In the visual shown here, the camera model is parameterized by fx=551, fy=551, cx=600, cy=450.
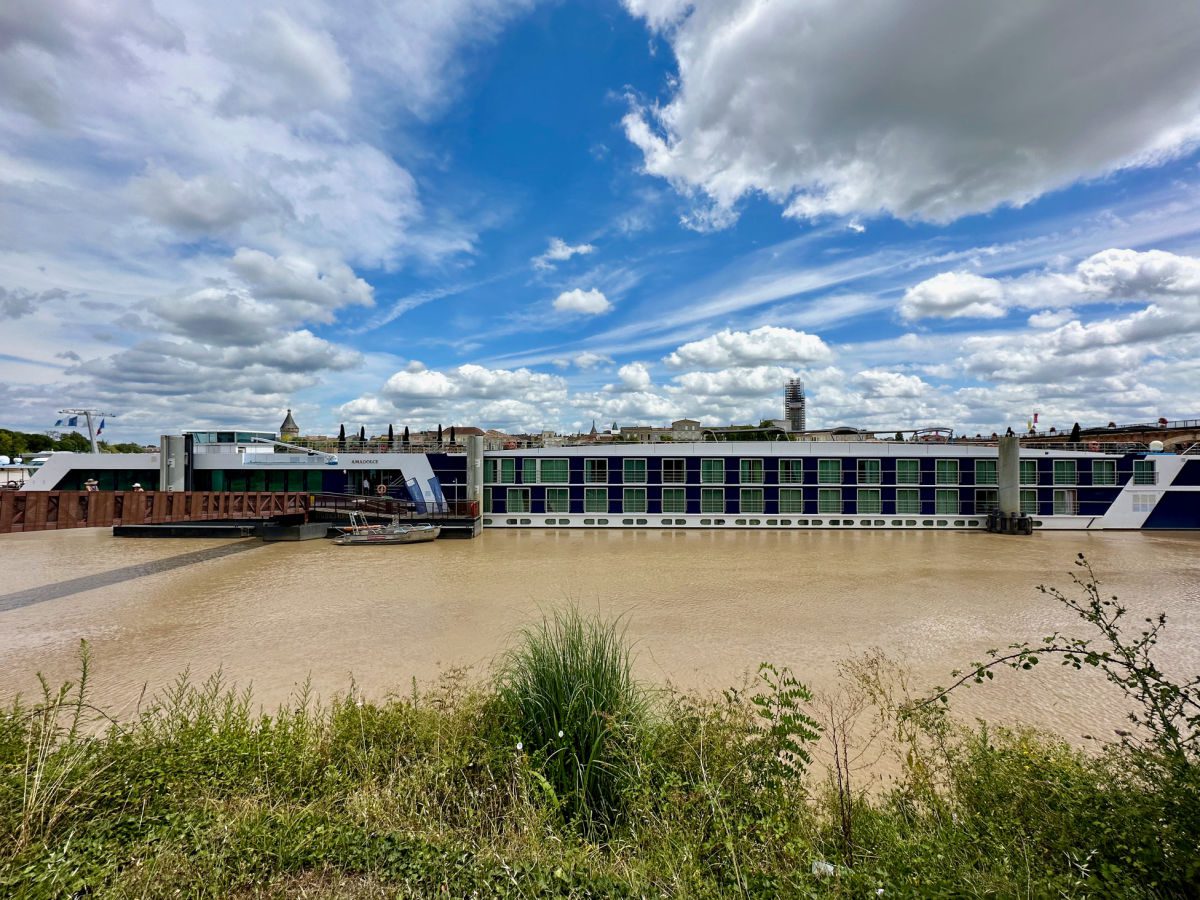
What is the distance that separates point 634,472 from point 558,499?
16.8 feet

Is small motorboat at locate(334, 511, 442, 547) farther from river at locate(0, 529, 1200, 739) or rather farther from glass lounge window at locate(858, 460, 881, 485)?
glass lounge window at locate(858, 460, 881, 485)

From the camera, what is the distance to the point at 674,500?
3469 cm

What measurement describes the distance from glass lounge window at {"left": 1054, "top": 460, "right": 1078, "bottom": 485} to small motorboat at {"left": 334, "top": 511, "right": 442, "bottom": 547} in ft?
122

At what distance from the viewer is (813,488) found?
34500 millimetres

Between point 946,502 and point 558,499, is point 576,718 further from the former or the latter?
point 946,502

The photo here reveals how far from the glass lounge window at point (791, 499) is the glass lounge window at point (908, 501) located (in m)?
6.01

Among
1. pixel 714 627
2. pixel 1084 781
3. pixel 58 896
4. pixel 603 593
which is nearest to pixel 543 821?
pixel 58 896

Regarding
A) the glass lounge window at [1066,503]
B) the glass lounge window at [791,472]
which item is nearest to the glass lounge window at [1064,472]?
the glass lounge window at [1066,503]

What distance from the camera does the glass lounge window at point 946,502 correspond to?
113 feet

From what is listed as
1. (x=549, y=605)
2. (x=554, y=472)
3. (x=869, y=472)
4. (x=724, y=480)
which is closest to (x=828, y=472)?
(x=869, y=472)

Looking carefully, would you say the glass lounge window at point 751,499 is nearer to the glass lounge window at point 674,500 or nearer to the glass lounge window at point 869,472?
the glass lounge window at point 674,500

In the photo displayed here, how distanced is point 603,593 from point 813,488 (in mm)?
21521

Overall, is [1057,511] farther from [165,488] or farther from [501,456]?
[165,488]

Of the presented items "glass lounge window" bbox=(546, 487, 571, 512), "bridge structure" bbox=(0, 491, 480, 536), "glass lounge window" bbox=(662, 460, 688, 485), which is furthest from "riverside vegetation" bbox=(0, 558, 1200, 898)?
"glass lounge window" bbox=(662, 460, 688, 485)
